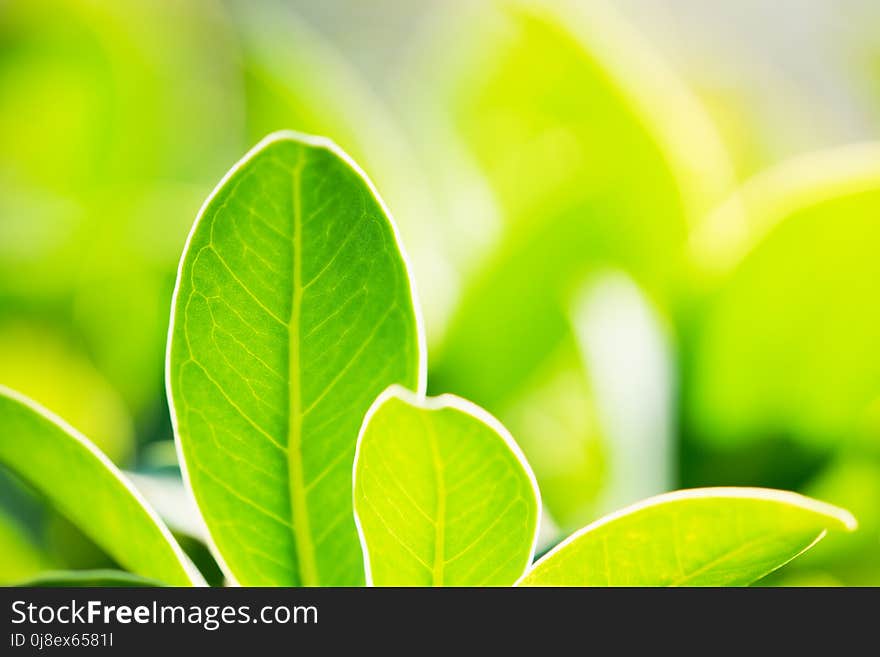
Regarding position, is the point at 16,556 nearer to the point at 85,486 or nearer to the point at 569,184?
the point at 85,486

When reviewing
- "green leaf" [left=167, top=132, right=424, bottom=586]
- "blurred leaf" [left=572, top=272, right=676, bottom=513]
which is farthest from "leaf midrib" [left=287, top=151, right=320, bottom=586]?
"blurred leaf" [left=572, top=272, right=676, bottom=513]

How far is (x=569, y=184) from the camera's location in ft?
1.63

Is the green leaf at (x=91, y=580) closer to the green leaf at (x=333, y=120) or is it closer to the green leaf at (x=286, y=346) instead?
the green leaf at (x=286, y=346)

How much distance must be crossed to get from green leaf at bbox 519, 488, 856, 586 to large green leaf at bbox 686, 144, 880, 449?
15cm

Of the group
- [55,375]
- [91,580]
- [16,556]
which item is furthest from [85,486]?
[55,375]

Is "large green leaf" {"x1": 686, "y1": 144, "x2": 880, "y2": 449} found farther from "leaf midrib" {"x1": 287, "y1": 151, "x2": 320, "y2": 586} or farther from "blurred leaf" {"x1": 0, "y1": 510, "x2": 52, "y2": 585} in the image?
"blurred leaf" {"x1": 0, "y1": 510, "x2": 52, "y2": 585}

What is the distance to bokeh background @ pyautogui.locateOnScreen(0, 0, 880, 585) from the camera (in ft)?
1.41

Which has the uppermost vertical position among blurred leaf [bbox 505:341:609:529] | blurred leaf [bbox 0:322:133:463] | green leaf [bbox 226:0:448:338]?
green leaf [bbox 226:0:448:338]

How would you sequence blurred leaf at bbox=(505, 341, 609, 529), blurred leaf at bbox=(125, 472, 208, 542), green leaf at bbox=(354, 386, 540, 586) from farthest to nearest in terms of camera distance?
blurred leaf at bbox=(505, 341, 609, 529) < blurred leaf at bbox=(125, 472, 208, 542) < green leaf at bbox=(354, 386, 540, 586)

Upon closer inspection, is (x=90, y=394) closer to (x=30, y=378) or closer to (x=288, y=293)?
(x=30, y=378)

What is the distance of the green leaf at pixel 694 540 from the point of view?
27 centimetres

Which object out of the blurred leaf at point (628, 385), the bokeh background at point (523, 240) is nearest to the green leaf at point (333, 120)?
the bokeh background at point (523, 240)

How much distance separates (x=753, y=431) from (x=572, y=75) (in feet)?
0.80

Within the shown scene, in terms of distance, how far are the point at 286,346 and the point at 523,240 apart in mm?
213
